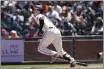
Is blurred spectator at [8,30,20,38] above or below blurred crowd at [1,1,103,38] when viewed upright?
below

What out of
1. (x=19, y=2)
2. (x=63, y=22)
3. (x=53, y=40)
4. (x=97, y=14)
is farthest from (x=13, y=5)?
(x=53, y=40)

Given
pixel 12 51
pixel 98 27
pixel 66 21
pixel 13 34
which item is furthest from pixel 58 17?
pixel 12 51

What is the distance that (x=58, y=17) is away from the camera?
634 inches

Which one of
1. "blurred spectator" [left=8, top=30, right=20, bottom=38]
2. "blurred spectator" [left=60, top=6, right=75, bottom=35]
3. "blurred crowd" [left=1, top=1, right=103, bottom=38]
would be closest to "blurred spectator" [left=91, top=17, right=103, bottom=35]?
"blurred crowd" [left=1, top=1, right=103, bottom=38]

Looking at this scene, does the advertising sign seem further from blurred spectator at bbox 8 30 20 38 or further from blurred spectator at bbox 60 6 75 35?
blurred spectator at bbox 60 6 75 35

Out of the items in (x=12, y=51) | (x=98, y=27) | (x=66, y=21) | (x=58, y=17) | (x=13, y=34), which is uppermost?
(x=58, y=17)

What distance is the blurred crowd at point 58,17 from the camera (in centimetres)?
1561

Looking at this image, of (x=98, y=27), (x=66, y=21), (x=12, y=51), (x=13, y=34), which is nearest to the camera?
(x=12, y=51)

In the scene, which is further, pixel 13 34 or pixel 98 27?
pixel 98 27

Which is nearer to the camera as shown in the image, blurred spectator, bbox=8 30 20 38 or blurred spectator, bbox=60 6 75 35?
blurred spectator, bbox=8 30 20 38

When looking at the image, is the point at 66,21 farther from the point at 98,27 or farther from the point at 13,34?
the point at 13,34

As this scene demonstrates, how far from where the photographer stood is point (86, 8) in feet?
57.1

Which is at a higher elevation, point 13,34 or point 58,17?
point 58,17

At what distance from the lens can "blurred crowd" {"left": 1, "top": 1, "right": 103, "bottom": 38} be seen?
51.2ft
